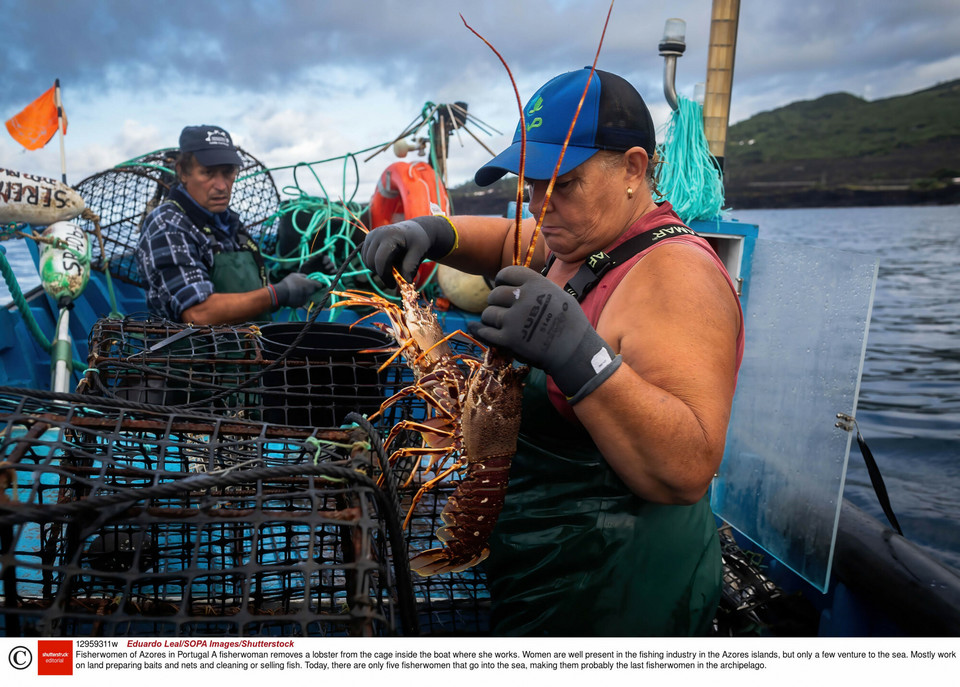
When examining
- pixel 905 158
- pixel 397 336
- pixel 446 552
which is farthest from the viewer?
pixel 905 158

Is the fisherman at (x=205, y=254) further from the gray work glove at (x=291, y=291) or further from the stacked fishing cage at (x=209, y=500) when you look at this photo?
the stacked fishing cage at (x=209, y=500)

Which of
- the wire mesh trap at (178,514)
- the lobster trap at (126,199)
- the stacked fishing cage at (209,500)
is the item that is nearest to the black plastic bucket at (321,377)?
the stacked fishing cage at (209,500)

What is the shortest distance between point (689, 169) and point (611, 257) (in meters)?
2.02

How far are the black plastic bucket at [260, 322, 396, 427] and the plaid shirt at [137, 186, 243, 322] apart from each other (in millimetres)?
1071

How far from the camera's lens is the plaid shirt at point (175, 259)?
329cm

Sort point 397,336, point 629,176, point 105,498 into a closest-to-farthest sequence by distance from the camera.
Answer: point 105,498, point 629,176, point 397,336

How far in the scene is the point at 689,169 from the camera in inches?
131

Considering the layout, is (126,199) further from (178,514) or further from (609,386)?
(609,386)

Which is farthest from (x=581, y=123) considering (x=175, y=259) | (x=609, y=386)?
(x=175, y=259)

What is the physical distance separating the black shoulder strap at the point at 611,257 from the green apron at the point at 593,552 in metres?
0.26
